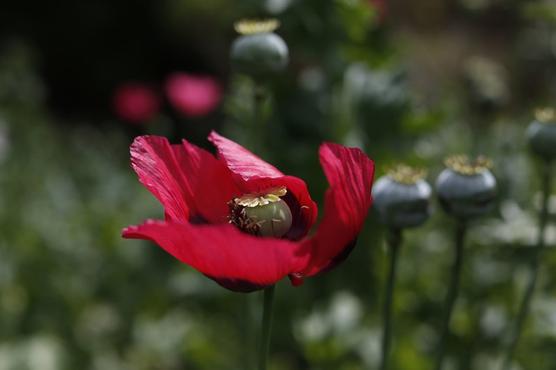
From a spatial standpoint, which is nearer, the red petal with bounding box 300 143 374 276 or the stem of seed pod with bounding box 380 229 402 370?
the red petal with bounding box 300 143 374 276

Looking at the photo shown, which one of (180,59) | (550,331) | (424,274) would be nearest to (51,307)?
(424,274)

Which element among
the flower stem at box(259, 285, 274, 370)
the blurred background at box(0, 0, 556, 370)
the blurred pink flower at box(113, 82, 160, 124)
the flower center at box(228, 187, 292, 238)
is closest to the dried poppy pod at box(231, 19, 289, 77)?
the blurred background at box(0, 0, 556, 370)

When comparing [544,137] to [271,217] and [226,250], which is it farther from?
[226,250]

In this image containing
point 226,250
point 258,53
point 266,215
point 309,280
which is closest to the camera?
point 226,250

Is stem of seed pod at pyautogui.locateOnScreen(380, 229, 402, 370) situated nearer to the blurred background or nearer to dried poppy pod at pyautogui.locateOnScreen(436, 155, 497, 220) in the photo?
dried poppy pod at pyautogui.locateOnScreen(436, 155, 497, 220)

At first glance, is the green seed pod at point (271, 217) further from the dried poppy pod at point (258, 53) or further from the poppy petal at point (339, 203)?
the dried poppy pod at point (258, 53)

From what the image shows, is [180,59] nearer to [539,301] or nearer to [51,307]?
[51,307]

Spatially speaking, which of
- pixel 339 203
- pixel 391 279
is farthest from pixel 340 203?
pixel 391 279
